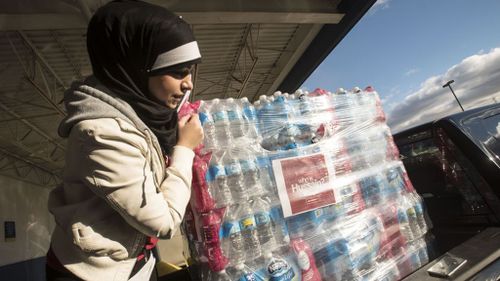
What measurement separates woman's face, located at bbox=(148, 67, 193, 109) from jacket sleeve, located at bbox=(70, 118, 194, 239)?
0.70 ft

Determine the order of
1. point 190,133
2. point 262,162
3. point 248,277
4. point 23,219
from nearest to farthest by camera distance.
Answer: point 190,133 < point 248,277 < point 262,162 < point 23,219

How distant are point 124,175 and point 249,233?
87 centimetres

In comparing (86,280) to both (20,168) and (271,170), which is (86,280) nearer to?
(271,170)

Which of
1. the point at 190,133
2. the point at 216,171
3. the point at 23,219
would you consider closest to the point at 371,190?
the point at 216,171

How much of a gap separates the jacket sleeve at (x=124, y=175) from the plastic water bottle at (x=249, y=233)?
62cm

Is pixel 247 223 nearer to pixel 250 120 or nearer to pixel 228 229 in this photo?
pixel 228 229

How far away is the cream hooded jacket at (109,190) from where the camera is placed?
924mm

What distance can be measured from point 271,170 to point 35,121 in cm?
979

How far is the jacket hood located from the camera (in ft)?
3.17

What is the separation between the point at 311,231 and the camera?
5.73ft

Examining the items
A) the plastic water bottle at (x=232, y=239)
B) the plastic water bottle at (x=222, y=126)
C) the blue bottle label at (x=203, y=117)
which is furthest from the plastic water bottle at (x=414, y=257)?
the blue bottle label at (x=203, y=117)

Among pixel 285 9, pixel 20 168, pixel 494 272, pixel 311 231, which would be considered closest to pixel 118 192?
pixel 311 231

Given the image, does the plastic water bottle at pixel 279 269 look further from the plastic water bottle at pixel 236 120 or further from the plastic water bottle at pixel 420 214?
the plastic water bottle at pixel 420 214

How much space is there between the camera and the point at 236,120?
5.95 ft
